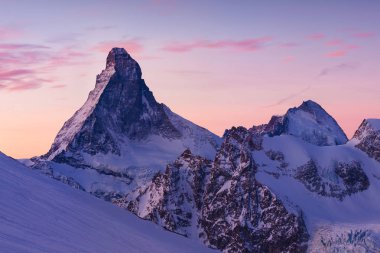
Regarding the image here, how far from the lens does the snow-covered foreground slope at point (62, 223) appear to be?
1021 inches

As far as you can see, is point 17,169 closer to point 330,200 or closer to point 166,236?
point 166,236

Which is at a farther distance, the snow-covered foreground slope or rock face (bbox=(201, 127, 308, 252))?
rock face (bbox=(201, 127, 308, 252))

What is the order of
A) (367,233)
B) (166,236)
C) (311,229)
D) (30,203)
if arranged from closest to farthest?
(30,203) < (166,236) < (367,233) < (311,229)

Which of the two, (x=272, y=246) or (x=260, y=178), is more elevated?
(x=260, y=178)

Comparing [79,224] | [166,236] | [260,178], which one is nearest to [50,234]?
[79,224]

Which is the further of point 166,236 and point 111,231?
point 166,236

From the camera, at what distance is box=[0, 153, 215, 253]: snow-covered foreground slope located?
85.1 feet

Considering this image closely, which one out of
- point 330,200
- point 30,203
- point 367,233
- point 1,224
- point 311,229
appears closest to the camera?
point 1,224

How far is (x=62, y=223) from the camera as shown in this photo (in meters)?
30.0

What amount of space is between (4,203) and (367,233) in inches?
5697

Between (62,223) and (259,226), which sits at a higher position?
(62,223)

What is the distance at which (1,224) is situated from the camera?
84.6 ft

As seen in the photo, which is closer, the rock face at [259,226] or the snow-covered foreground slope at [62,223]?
the snow-covered foreground slope at [62,223]

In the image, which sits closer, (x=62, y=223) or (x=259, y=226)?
(x=62, y=223)
